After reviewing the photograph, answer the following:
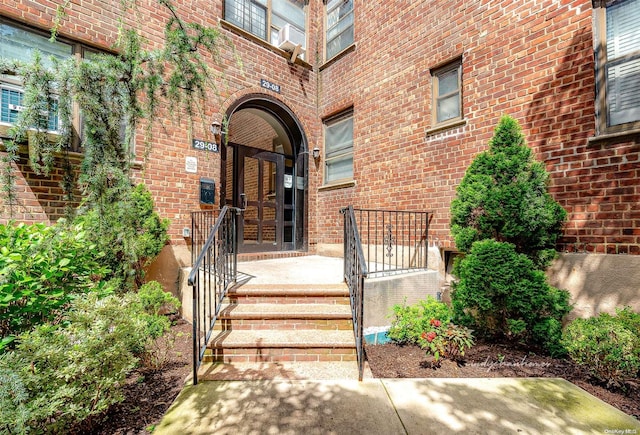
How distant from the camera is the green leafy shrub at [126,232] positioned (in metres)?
2.91

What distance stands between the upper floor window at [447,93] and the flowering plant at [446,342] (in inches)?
126

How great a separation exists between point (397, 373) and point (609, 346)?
1.84m

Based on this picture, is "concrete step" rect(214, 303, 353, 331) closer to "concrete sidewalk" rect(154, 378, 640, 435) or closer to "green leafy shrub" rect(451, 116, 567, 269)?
"concrete sidewalk" rect(154, 378, 640, 435)

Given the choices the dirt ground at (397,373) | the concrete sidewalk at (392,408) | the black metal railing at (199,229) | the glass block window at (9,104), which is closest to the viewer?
the concrete sidewalk at (392,408)

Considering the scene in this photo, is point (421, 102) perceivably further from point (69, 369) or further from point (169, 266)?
point (69, 369)

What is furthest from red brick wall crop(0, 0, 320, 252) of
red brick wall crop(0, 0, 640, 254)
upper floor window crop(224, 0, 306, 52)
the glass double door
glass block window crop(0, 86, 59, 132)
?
the glass double door

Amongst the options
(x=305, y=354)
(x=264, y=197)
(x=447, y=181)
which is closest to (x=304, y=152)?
(x=264, y=197)

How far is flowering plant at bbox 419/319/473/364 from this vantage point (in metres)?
2.93

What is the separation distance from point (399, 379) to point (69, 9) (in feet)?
20.6

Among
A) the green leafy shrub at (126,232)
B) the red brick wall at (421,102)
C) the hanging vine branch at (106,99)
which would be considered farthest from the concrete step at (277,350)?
the red brick wall at (421,102)

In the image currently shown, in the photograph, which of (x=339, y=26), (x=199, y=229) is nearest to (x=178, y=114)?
(x=199, y=229)

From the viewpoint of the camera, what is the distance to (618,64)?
3.02 meters

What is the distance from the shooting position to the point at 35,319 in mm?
2318

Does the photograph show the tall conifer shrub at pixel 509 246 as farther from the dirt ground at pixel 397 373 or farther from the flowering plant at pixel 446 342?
the flowering plant at pixel 446 342
